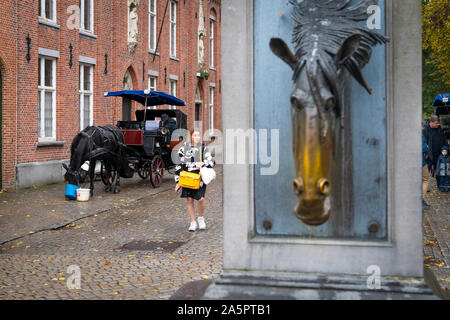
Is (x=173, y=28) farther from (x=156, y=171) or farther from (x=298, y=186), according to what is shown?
(x=298, y=186)

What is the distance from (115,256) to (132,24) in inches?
663

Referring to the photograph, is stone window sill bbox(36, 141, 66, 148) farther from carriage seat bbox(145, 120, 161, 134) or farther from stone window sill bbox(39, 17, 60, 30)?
stone window sill bbox(39, 17, 60, 30)

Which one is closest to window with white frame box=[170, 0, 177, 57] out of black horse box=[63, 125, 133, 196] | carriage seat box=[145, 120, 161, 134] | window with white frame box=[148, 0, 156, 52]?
window with white frame box=[148, 0, 156, 52]

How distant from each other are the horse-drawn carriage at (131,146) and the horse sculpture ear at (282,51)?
36.1 feet

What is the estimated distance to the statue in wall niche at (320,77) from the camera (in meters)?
3.05

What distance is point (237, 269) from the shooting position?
11.9ft

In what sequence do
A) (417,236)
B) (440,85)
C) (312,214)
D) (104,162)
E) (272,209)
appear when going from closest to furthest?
(312,214), (417,236), (272,209), (104,162), (440,85)

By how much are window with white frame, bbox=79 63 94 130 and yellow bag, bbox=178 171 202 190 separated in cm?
1125

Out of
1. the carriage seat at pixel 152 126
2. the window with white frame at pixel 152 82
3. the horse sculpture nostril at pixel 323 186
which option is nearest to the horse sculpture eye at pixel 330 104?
the horse sculpture nostril at pixel 323 186

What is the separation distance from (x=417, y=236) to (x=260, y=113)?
4.13 feet

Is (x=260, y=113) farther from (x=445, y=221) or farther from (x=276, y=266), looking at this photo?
(x=445, y=221)

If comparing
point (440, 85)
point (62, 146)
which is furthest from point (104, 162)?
point (440, 85)

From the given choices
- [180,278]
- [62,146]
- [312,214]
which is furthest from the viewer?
[62,146]

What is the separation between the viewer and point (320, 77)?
323cm
